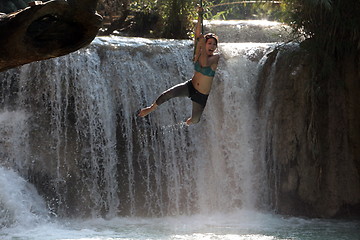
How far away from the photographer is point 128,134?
1348 cm

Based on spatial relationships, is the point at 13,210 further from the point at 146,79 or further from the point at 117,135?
the point at 146,79

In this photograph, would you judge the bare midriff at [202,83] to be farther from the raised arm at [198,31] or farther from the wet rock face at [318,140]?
the wet rock face at [318,140]

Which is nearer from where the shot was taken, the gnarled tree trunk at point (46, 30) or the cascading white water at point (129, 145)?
the gnarled tree trunk at point (46, 30)

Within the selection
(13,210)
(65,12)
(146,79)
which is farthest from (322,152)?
(65,12)

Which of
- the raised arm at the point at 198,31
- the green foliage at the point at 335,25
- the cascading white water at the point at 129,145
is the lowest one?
the cascading white water at the point at 129,145

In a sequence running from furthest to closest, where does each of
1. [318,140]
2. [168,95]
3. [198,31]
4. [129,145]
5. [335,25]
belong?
[129,145], [335,25], [318,140], [168,95], [198,31]

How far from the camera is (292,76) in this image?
1316 cm

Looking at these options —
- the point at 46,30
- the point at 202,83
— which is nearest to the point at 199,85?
the point at 202,83

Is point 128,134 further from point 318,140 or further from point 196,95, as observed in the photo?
point 196,95

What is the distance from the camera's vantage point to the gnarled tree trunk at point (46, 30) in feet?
17.7

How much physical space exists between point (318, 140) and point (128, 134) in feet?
10.7

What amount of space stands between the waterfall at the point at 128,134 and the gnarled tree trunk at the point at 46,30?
24.5 feet

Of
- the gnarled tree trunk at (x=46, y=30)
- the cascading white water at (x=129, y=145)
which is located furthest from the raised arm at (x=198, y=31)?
the cascading white water at (x=129, y=145)

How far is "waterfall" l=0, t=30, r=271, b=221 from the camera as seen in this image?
13.0 m
